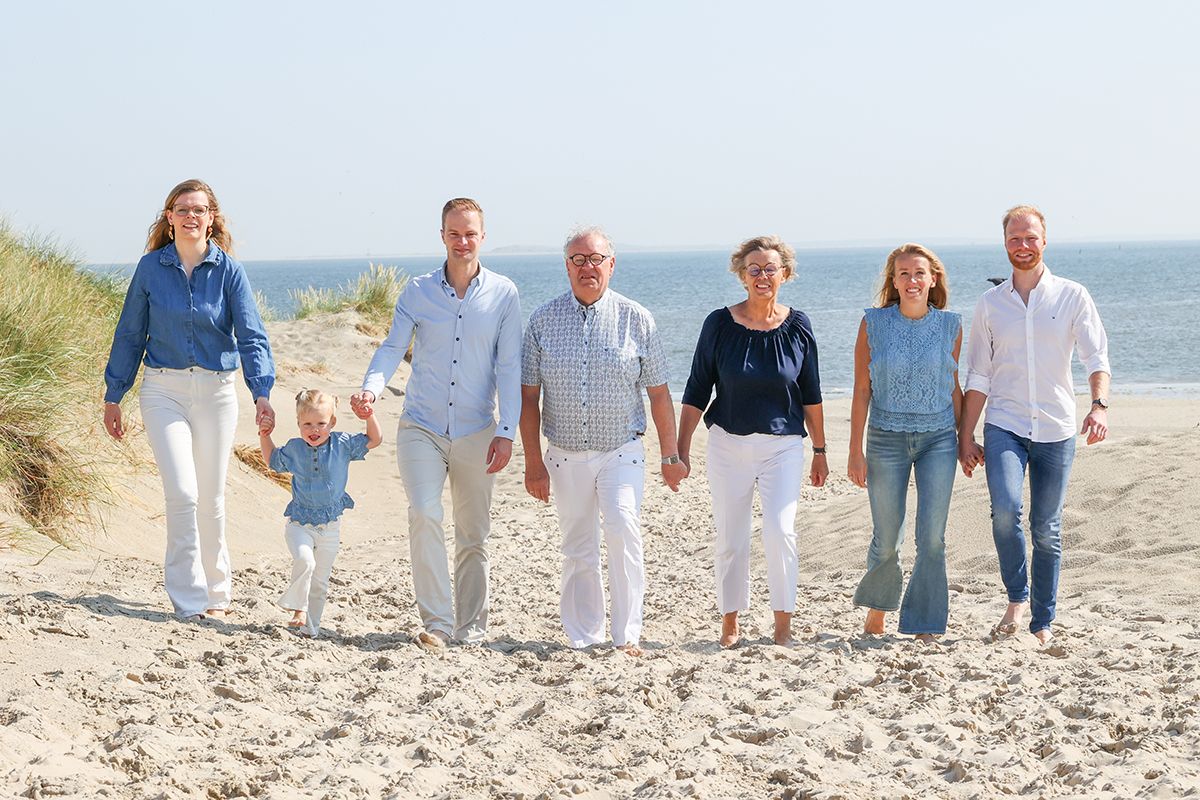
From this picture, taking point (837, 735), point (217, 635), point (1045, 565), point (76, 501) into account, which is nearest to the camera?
point (837, 735)

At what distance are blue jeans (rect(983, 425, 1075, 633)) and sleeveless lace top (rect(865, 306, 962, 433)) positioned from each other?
0.30 m

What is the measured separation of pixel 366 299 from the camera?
22.2 m

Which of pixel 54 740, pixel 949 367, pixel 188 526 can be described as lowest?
pixel 54 740

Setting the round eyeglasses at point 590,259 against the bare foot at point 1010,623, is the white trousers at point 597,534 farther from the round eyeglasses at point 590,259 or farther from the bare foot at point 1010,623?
the bare foot at point 1010,623

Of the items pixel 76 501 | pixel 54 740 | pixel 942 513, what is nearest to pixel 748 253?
pixel 942 513

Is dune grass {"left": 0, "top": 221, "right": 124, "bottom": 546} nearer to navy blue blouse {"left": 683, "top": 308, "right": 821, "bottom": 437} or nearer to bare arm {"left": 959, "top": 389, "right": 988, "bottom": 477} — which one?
navy blue blouse {"left": 683, "top": 308, "right": 821, "bottom": 437}

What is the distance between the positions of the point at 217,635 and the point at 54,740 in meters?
1.46

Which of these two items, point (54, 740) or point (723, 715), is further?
point (723, 715)

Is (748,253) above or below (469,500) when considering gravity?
above

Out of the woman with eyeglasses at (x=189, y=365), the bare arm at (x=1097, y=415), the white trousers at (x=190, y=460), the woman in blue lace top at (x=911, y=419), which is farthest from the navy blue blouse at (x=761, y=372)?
the white trousers at (x=190, y=460)

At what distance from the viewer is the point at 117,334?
19.3 ft

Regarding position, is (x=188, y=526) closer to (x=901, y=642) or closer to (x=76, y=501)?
(x=76, y=501)

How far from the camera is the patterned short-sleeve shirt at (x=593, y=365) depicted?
583 cm

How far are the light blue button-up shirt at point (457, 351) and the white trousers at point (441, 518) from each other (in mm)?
79
